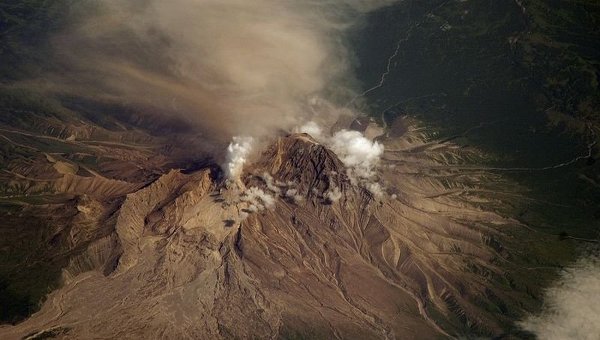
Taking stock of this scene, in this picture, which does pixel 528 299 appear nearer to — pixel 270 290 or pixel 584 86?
pixel 270 290

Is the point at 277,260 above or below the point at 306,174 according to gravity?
below

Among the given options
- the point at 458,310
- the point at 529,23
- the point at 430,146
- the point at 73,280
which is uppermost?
the point at 529,23

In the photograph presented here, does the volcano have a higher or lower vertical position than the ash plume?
lower

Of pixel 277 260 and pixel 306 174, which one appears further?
Result: pixel 306 174

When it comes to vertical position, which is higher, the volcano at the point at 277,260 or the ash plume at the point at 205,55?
the ash plume at the point at 205,55

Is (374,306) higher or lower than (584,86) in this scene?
lower

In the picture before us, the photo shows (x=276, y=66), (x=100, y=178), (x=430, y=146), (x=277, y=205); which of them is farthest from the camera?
(x=276, y=66)

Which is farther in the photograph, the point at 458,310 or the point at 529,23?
the point at 529,23

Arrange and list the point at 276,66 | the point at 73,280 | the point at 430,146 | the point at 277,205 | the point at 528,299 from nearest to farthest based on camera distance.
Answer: the point at 73,280 < the point at 528,299 < the point at 277,205 < the point at 430,146 < the point at 276,66

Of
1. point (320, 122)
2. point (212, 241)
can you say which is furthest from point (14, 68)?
point (212, 241)

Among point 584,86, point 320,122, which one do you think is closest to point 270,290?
point 320,122
